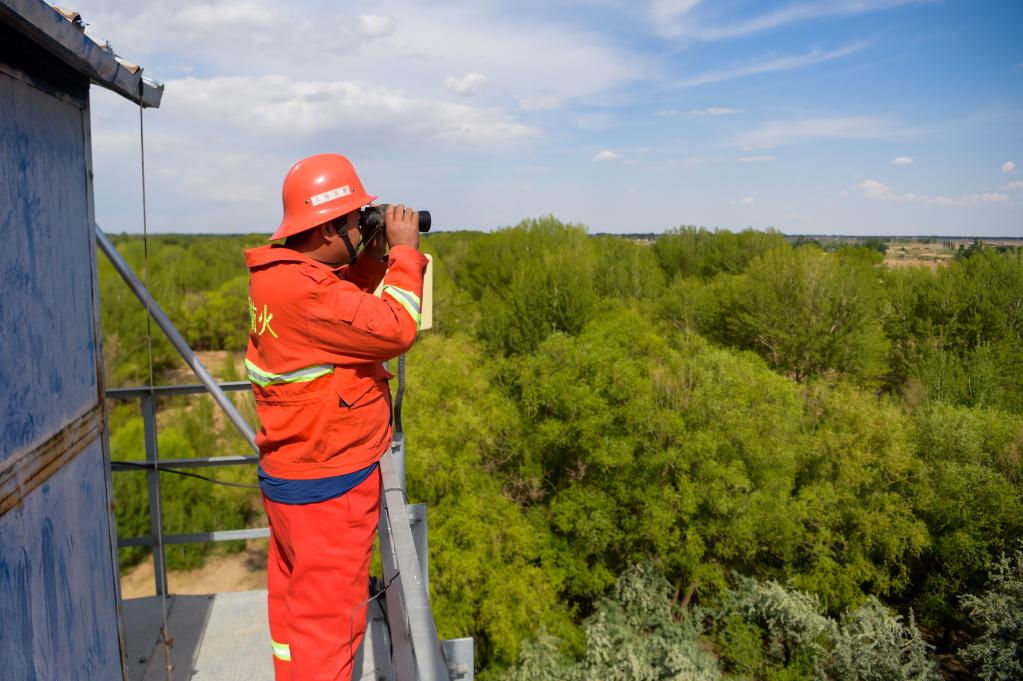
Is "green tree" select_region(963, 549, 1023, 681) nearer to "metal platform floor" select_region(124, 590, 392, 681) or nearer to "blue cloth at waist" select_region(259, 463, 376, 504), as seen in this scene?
"metal platform floor" select_region(124, 590, 392, 681)

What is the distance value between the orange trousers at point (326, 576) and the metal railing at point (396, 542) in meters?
0.12

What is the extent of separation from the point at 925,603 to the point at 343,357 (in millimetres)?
24797

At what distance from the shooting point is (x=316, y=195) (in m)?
2.80

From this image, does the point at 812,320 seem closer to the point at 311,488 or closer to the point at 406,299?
the point at 406,299

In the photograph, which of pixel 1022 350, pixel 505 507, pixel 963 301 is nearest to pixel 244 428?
pixel 505 507

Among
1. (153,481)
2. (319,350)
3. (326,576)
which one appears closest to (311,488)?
(326,576)

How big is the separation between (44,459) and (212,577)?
3282 cm

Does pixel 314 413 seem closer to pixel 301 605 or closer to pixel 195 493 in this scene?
pixel 301 605

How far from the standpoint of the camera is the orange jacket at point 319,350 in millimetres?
2570

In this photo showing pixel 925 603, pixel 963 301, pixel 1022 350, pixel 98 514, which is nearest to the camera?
pixel 98 514

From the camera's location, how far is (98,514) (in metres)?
3.13

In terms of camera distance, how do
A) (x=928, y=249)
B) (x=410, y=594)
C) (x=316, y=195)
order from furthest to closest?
(x=928, y=249) → (x=316, y=195) → (x=410, y=594)

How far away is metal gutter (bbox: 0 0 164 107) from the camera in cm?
221

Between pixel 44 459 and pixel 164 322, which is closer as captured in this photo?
pixel 44 459
